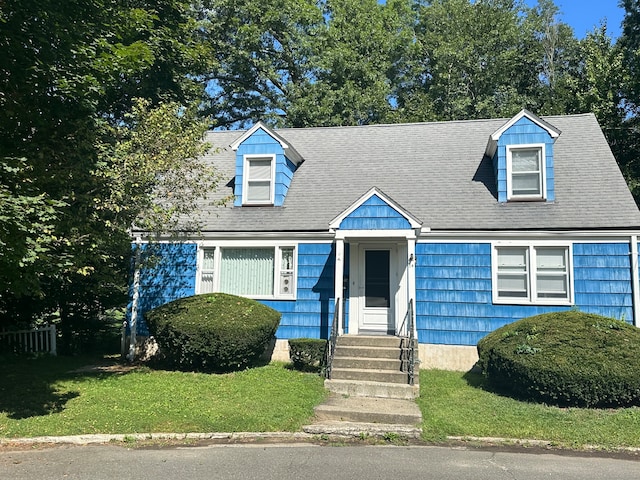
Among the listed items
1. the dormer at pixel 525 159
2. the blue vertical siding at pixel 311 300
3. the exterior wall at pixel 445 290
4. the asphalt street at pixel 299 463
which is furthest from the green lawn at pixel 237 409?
the dormer at pixel 525 159

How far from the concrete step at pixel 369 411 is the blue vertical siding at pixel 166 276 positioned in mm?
6241

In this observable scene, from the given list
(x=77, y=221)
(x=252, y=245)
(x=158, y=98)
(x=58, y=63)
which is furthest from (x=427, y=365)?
(x=158, y=98)

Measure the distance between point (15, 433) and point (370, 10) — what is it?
31142 millimetres

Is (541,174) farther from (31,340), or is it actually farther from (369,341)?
(31,340)

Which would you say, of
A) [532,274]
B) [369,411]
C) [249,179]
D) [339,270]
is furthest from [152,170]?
[532,274]

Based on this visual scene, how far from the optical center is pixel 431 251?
40.3 feet

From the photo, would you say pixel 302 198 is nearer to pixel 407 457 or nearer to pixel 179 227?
pixel 179 227

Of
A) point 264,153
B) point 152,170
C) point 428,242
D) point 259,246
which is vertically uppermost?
point 264,153

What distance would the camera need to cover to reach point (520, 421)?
779 centimetres

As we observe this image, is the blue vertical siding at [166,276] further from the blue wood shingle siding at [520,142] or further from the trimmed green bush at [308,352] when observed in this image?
the blue wood shingle siding at [520,142]

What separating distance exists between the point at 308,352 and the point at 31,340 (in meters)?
8.65

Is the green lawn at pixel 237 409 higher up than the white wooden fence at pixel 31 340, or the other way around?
the white wooden fence at pixel 31 340

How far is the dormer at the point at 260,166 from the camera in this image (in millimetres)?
13953

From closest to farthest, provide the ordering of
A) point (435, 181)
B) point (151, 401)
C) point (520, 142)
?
point (151, 401) → point (520, 142) → point (435, 181)
